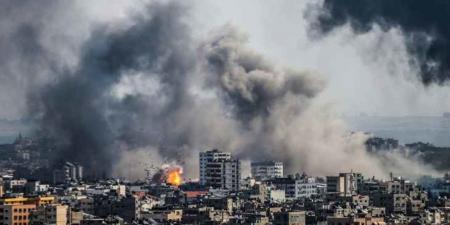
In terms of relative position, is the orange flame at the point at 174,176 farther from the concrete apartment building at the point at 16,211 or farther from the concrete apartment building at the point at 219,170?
the concrete apartment building at the point at 16,211

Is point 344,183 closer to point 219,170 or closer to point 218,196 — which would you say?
point 218,196

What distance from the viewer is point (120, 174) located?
87750 mm

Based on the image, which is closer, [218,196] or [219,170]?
[218,196]

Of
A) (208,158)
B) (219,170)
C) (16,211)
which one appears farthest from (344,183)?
(16,211)

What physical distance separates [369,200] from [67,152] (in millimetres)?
24619

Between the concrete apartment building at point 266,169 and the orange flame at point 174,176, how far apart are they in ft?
10.8

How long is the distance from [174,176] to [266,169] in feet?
13.8

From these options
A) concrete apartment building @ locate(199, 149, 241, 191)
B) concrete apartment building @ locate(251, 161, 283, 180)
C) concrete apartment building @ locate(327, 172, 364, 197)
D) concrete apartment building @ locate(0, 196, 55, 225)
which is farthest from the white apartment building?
concrete apartment building @ locate(0, 196, 55, 225)

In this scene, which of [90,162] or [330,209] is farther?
[90,162]

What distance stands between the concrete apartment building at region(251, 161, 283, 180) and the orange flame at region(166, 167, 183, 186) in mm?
3307

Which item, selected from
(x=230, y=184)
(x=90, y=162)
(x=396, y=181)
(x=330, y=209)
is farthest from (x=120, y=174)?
(x=330, y=209)

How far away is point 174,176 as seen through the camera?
284 feet

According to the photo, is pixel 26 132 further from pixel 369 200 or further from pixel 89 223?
pixel 89 223

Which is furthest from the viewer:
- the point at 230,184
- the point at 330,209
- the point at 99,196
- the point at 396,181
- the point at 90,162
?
the point at 90,162
